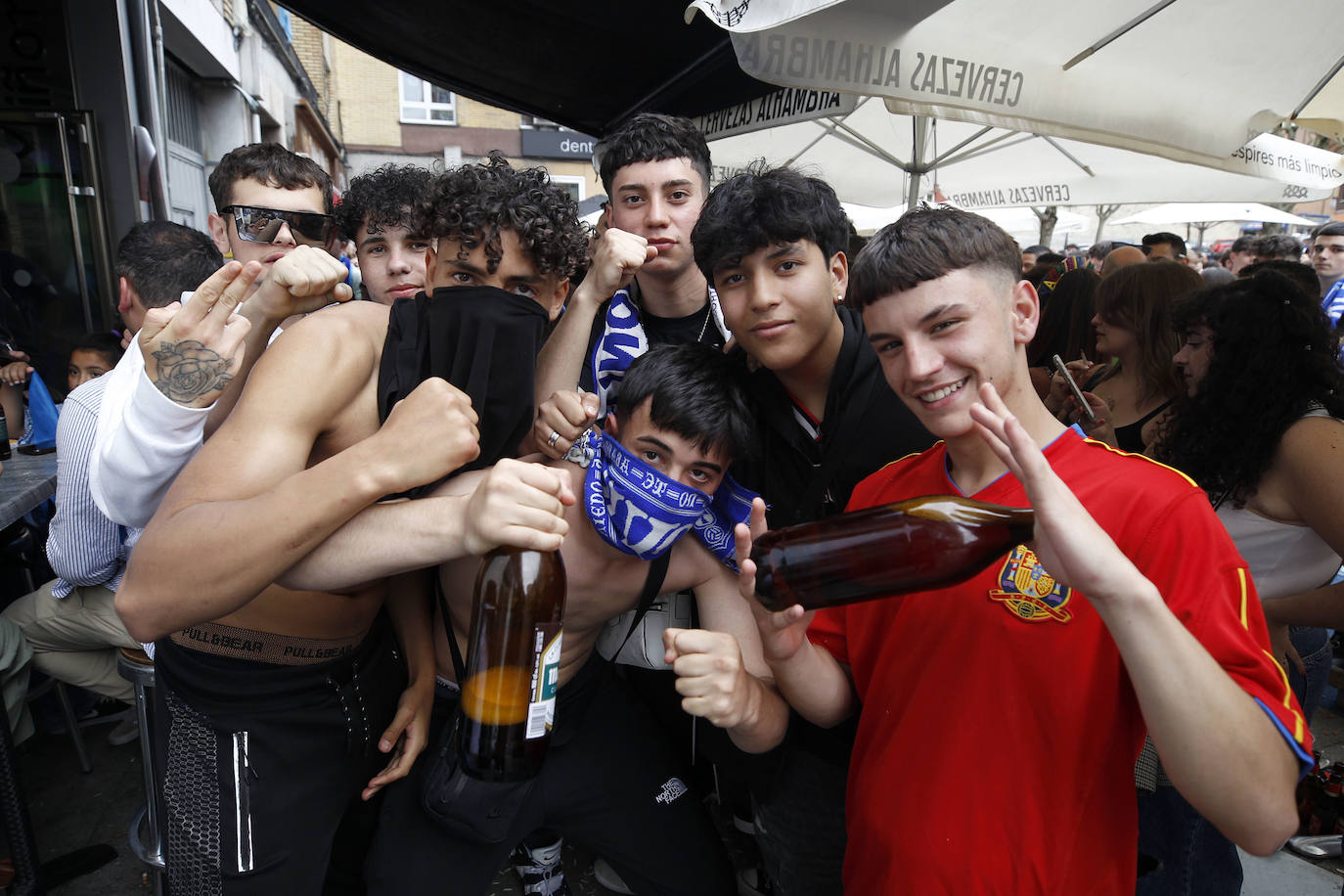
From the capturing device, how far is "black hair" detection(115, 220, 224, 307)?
381 centimetres

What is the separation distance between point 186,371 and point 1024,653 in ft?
5.86

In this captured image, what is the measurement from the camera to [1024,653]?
148 centimetres

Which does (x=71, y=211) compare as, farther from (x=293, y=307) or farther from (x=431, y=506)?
(x=431, y=506)

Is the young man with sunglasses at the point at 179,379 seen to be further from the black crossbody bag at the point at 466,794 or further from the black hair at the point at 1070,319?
the black hair at the point at 1070,319

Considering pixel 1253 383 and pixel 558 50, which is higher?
pixel 558 50

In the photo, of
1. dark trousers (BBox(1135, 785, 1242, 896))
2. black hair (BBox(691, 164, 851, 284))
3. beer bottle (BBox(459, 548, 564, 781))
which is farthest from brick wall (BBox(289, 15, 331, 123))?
dark trousers (BBox(1135, 785, 1242, 896))

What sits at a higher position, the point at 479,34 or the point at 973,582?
the point at 479,34

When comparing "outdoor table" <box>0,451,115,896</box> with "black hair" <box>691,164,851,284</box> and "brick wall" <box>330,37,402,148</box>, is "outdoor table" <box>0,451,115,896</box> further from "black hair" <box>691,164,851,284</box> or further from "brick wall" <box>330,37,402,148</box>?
"brick wall" <box>330,37,402,148</box>

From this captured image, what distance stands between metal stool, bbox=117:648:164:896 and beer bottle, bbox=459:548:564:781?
1998mm

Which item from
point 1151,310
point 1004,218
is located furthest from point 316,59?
point 1151,310

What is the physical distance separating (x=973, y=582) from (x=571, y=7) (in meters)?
4.48

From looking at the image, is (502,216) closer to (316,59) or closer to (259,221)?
(259,221)

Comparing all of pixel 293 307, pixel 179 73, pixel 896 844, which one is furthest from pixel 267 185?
pixel 179 73

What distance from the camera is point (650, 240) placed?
8.91ft
